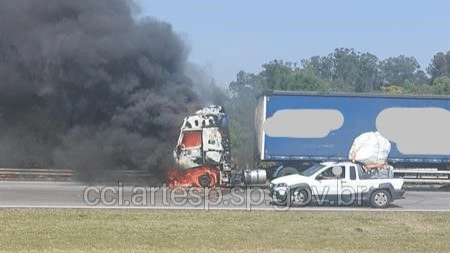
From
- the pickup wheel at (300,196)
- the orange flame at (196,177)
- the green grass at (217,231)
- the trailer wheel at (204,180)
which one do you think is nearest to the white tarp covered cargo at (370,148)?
the pickup wheel at (300,196)

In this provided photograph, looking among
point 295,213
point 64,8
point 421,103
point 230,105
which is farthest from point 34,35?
point 421,103

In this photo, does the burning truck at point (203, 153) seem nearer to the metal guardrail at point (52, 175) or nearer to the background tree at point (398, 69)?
the metal guardrail at point (52, 175)

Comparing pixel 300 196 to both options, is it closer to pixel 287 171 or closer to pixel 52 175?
pixel 287 171

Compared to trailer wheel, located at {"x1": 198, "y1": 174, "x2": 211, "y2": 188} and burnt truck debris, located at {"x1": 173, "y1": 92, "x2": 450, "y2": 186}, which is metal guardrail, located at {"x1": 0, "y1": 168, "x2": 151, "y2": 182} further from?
burnt truck debris, located at {"x1": 173, "y1": 92, "x2": 450, "y2": 186}

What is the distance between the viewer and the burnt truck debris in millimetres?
24547

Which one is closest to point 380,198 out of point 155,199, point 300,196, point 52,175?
point 300,196

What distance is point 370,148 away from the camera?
2411cm

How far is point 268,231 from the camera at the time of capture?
13.7 metres

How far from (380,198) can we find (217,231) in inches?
282

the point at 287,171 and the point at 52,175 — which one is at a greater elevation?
the point at 287,171

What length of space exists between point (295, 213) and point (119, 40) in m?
9.25

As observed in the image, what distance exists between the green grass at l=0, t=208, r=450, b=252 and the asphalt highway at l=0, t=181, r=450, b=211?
55.6 inches

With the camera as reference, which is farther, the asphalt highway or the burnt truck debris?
the burnt truck debris

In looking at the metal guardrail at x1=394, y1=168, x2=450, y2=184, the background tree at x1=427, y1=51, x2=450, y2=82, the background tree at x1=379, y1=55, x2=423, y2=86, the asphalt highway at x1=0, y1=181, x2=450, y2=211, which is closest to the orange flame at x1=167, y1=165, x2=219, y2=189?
the asphalt highway at x1=0, y1=181, x2=450, y2=211
